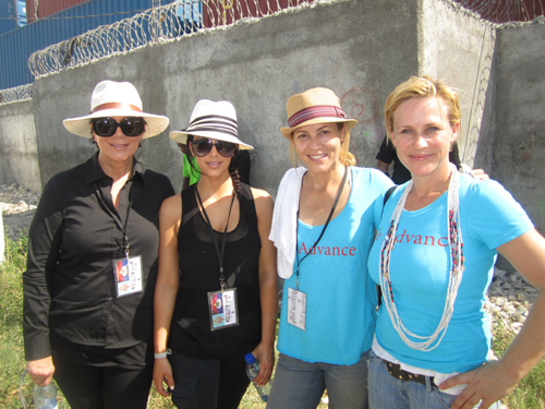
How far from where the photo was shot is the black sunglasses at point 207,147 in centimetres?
201

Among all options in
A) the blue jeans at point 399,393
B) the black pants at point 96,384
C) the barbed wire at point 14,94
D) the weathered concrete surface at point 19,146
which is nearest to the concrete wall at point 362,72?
the blue jeans at point 399,393

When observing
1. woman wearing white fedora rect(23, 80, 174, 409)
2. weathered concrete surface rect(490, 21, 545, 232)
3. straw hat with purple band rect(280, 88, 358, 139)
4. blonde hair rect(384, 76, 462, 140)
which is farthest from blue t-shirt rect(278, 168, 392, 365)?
weathered concrete surface rect(490, 21, 545, 232)

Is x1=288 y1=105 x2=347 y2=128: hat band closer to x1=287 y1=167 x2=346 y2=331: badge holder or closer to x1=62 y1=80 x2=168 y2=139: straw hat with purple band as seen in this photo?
x1=287 y1=167 x2=346 y2=331: badge holder

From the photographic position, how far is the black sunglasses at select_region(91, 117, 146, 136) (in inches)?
77.2

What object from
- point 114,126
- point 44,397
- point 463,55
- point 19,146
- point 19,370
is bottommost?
point 19,370

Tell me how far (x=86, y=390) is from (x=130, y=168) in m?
1.10

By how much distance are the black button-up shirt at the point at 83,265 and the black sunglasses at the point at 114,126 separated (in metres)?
0.18

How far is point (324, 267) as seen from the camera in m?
1.76

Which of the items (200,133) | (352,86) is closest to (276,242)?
(200,133)

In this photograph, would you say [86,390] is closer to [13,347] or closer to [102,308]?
[102,308]

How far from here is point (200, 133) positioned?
78.1 inches

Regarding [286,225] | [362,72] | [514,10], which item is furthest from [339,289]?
[514,10]

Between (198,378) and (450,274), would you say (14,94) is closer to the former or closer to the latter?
(198,378)

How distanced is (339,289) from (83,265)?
1.18 meters
